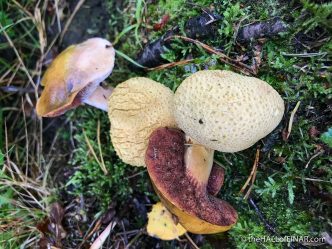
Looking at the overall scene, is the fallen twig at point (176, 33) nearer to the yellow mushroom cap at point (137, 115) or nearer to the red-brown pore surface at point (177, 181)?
the yellow mushroom cap at point (137, 115)

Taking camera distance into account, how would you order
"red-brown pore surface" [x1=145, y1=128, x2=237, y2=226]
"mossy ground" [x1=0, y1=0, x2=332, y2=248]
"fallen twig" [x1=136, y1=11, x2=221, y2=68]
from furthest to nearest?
1. "fallen twig" [x1=136, y1=11, x2=221, y2=68]
2. "mossy ground" [x1=0, y1=0, x2=332, y2=248]
3. "red-brown pore surface" [x1=145, y1=128, x2=237, y2=226]

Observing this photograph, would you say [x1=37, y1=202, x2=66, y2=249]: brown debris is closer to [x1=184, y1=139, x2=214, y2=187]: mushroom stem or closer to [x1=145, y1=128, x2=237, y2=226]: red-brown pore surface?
[x1=145, y1=128, x2=237, y2=226]: red-brown pore surface

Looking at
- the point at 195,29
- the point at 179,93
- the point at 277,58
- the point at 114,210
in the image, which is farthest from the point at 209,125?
the point at 114,210

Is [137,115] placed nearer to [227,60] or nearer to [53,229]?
[227,60]

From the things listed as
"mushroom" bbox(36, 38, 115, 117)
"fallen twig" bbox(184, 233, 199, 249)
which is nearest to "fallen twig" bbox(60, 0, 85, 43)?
"mushroom" bbox(36, 38, 115, 117)

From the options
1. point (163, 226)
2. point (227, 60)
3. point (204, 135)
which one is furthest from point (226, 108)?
point (163, 226)

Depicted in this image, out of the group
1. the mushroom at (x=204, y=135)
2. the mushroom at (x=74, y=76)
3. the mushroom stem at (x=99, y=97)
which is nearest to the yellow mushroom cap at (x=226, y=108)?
the mushroom at (x=204, y=135)
